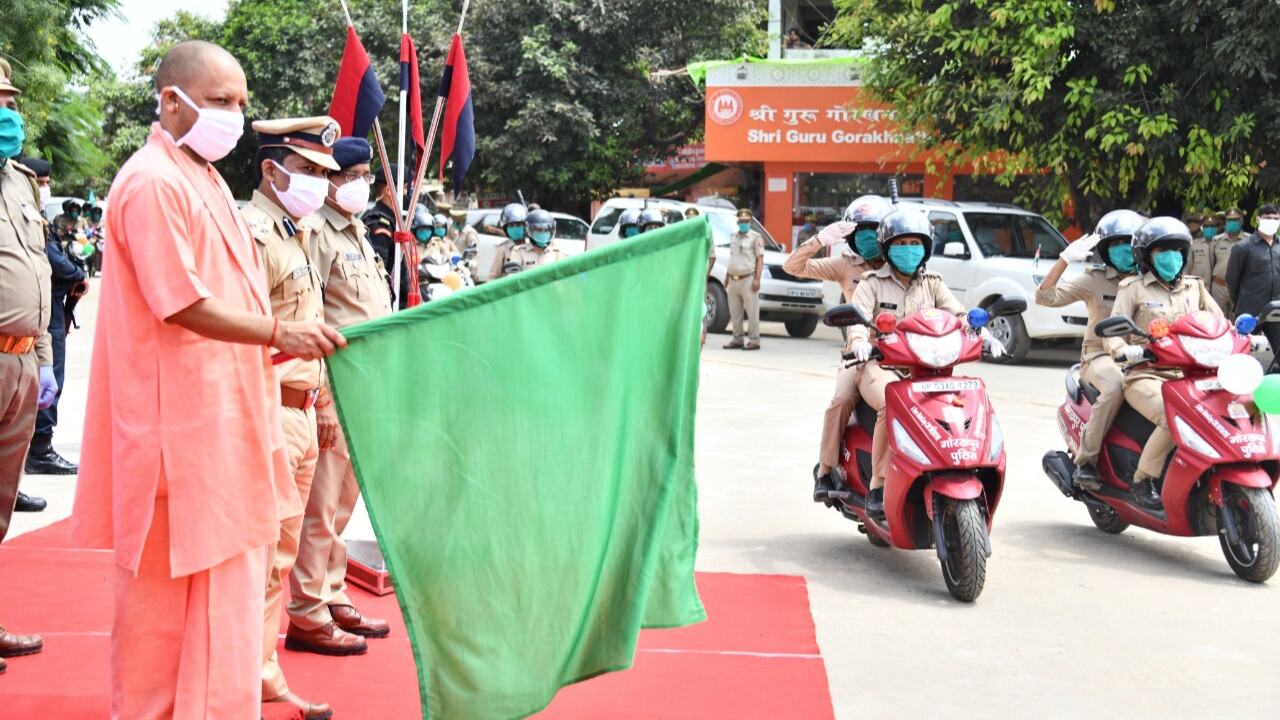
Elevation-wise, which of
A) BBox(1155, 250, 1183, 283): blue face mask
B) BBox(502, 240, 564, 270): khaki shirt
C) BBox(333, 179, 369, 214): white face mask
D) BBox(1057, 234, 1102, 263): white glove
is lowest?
BBox(502, 240, 564, 270): khaki shirt

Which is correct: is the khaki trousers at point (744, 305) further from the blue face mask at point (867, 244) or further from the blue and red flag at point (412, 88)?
the blue and red flag at point (412, 88)

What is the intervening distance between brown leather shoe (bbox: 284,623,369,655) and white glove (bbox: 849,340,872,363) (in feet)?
8.63

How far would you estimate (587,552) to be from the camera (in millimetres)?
3787

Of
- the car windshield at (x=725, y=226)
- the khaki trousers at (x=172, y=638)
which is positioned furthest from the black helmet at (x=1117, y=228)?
the car windshield at (x=725, y=226)

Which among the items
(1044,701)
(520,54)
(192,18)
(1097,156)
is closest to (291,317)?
(1044,701)

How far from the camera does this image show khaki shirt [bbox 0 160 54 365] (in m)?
5.43

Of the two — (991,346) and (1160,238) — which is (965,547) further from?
(1160,238)

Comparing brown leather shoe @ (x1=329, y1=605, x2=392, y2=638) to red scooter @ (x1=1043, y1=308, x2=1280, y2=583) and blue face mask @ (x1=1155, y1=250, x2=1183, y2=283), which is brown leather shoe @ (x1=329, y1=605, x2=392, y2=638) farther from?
blue face mask @ (x1=1155, y1=250, x2=1183, y2=283)

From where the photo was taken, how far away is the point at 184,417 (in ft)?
11.2

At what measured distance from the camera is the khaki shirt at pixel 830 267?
25.5 feet

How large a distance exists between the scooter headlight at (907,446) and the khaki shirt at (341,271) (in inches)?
97.6

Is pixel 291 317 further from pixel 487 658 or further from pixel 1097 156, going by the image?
pixel 1097 156

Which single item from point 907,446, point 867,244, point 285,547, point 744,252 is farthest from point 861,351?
point 744,252

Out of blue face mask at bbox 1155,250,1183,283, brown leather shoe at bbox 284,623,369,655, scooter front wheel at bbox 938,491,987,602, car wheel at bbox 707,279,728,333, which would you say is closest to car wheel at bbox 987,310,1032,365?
car wheel at bbox 707,279,728,333
